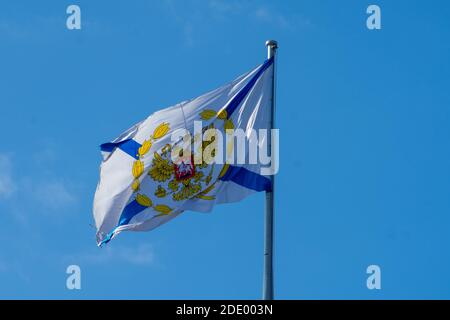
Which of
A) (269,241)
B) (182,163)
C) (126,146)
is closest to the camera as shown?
(269,241)

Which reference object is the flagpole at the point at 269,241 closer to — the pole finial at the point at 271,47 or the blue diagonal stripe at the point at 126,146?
the pole finial at the point at 271,47

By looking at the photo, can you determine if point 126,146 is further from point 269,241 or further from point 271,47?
point 269,241

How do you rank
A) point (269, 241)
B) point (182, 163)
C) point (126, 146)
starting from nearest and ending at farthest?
point (269, 241)
point (182, 163)
point (126, 146)

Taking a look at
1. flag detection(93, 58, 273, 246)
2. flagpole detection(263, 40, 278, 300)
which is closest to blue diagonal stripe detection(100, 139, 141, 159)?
flag detection(93, 58, 273, 246)

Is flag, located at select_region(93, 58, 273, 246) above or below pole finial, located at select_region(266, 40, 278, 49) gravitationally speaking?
below

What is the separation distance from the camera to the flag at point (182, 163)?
27.5m

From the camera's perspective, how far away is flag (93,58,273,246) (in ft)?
90.1

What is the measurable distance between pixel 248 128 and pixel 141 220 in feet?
10.3

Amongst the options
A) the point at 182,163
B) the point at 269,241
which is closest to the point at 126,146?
the point at 182,163

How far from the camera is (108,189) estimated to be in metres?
28.5

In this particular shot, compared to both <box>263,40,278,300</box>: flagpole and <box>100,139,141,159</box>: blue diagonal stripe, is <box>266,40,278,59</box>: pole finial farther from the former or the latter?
<box>100,139,141,159</box>: blue diagonal stripe

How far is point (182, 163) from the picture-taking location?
92.0ft

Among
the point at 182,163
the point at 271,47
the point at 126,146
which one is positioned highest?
the point at 271,47
